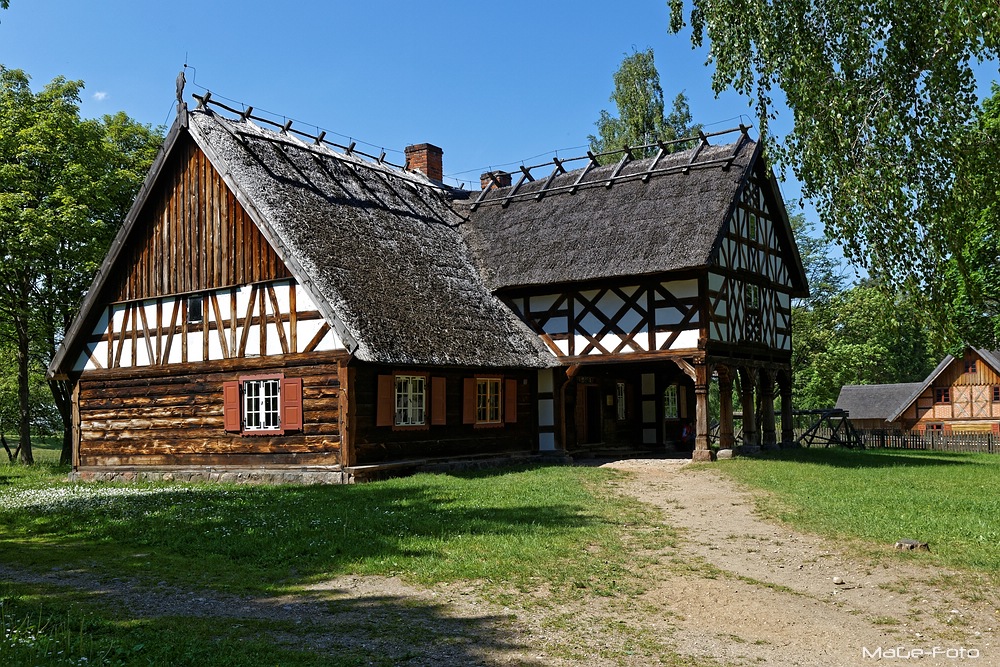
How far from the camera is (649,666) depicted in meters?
6.95

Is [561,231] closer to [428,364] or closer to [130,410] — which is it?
[428,364]

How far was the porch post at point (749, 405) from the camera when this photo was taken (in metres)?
26.0

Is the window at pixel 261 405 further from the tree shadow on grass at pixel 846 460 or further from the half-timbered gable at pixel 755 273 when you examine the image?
the tree shadow on grass at pixel 846 460

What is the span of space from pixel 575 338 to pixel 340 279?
7.55 m

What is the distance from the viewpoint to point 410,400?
2147 centimetres

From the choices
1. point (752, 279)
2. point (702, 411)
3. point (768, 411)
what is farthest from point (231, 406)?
point (768, 411)

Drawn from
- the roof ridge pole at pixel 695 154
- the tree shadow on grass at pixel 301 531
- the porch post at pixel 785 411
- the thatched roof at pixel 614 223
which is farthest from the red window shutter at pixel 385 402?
the porch post at pixel 785 411

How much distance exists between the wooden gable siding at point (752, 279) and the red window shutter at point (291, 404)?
10430 mm

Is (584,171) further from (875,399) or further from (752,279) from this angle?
(875,399)

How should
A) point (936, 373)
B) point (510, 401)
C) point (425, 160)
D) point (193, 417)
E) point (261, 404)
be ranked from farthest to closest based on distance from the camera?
point (936, 373) → point (425, 160) → point (510, 401) → point (193, 417) → point (261, 404)

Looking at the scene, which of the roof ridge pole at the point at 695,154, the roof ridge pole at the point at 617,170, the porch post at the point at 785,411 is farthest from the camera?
the porch post at the point at 785,411

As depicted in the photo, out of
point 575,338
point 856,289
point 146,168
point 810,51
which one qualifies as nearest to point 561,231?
point 575,338

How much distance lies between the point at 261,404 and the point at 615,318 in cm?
961

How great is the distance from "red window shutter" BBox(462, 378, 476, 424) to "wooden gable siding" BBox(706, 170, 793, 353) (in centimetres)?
629
